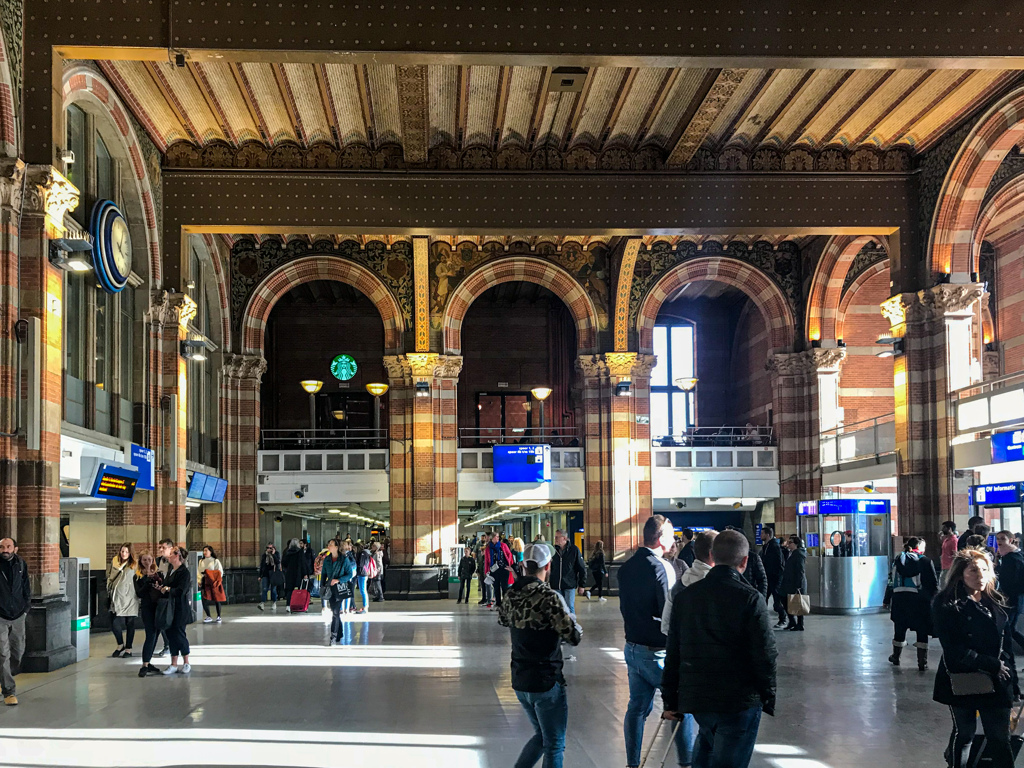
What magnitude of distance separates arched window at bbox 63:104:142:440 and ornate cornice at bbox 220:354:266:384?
7.43 m

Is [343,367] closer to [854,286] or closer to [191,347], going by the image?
[191,347]

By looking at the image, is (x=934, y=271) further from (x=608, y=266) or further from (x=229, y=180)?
(x=229, y=180)

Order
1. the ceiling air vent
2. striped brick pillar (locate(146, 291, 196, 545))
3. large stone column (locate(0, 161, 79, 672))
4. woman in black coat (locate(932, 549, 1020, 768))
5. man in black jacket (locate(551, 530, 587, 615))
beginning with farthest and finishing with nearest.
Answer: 1. striped brick pillar (locate(146, 291, 196, 545))
2. man in black jacket (locate(551, 530, 587, 615))
3. the ceiling air vent
4. large stone column (locate(0, 161, 79, 672))
5. woman in black coat (locate(932, 549, 1020, 768))

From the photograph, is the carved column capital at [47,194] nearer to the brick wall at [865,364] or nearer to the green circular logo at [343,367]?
the green circular logo at [343,367]

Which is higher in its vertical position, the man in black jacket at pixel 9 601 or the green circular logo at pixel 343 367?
the green circular logo at pixel 343 367

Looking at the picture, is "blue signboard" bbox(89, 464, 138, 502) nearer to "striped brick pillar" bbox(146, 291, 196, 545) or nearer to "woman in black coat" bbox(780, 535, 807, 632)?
"striped brick pillar" bbox(146, 291, 196, 545)

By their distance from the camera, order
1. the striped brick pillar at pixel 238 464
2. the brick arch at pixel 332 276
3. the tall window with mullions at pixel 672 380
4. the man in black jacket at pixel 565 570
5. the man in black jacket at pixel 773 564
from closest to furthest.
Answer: the man in black jacket at pixel 565 570
the man in black jacket at pixel 773 564
the striped brick pillar at pixel 238 464
the brick arch at pixel 332 276
the tall window with mullions at pixel 672 380

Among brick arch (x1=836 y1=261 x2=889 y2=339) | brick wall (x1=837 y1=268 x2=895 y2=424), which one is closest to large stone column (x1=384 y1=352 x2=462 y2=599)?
brick arch (x1=836 y1=261 x2=889 y2=339)

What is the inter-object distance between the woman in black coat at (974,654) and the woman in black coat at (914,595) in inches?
210

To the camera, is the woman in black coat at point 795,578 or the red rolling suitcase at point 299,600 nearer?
the woman in black coat at point 795,578

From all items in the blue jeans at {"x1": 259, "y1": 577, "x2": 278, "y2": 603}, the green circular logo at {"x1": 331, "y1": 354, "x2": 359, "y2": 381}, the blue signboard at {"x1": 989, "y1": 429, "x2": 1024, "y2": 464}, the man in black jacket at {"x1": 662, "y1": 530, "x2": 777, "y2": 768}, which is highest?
the green circular logo at {"x1": 331, "y1": 354, "x2": 359, "y2": 381}

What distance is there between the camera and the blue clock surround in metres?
15.5

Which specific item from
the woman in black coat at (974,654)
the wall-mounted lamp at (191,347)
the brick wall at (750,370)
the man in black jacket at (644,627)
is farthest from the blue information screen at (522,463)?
the woman in black coat at (974,654)

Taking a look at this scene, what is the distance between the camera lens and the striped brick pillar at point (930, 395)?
18.5 meters
